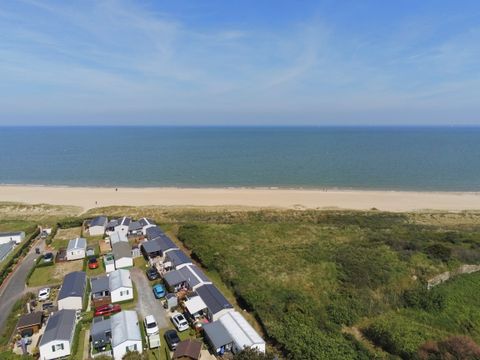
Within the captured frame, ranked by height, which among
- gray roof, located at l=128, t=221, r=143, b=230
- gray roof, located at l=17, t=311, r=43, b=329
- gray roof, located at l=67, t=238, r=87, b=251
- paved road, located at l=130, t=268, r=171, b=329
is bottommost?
paved road, located at l=130, t=268, r=171, b=329

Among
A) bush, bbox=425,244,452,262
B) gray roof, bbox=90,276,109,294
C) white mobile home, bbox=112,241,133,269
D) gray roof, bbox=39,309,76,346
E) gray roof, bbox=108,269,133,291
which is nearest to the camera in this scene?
gray roof, bbox=39,309,76,346

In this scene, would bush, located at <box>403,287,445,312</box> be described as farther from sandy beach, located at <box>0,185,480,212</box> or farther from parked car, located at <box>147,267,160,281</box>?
sandy beach, located at <box>0,185,480,212</box>

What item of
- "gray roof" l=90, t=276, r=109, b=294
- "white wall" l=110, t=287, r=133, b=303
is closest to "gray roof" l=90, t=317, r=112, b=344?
"white wall" l=110, t=287, r=133, b=303

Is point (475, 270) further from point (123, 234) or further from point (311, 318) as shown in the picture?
point (123, 234)

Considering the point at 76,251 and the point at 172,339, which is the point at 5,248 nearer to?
the point at 76,251

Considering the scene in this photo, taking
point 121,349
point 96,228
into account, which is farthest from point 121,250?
point 121,349

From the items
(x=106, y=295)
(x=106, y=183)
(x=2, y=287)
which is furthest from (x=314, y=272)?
(x=106, y=183)
